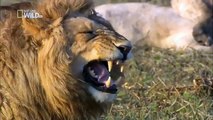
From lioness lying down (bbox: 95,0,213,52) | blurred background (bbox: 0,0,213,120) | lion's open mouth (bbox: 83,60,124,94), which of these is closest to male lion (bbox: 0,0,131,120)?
lion's open mouth (bbox: 83,60,124,94)

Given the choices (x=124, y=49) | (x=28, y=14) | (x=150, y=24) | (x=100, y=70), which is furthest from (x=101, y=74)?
(x=150, y=24)

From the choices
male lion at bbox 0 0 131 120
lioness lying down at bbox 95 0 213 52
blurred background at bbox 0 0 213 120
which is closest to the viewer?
male lion at bbox 0 0 131 120

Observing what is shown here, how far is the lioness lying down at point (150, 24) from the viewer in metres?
9.07

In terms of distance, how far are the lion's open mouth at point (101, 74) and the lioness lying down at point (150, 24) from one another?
4926mm

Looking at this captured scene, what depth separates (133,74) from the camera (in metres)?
7.45

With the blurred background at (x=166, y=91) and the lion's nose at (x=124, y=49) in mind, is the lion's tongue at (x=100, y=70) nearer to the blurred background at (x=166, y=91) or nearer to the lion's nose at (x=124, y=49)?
the lion's nose at (x=124, y=49)

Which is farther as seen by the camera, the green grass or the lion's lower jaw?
the green grass

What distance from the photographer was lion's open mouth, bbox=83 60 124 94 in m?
3.99

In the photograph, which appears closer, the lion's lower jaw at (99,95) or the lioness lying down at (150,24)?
the lion's lower jaw at (99,95)

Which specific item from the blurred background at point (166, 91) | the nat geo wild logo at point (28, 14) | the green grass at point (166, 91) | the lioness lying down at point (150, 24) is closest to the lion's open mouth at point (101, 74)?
the nat geo wild logo at point (28, 14)

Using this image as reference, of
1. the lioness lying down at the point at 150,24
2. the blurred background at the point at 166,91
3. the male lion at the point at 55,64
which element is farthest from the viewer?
the lioness lying down at the point at 150,24

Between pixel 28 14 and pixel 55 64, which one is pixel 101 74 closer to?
pixel 55 64

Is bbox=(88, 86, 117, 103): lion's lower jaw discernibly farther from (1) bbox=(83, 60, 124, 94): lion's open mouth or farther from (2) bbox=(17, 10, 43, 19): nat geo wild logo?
(2) bbox=(17, 10, 43, 19): nat geo wild logo

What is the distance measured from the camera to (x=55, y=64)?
3.86 meters
